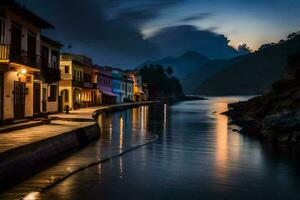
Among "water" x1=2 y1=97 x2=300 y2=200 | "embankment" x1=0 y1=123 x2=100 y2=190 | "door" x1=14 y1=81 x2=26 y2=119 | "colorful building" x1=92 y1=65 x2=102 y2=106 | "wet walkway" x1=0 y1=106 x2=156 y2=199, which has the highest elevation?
"colorful building" x1=92 y1=65 x2=102 y2=106

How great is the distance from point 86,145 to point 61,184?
11.0m

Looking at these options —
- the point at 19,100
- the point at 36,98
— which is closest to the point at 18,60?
the point at 19,100

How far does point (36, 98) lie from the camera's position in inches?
1377

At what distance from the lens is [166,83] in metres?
190

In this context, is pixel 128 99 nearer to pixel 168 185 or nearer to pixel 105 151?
pixel 105 151

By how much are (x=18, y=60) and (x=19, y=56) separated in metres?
0.62

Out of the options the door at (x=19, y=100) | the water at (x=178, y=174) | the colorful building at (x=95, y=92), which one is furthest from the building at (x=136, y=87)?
the water at (x=178, y=174)

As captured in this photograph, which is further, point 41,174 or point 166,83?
point 166,83

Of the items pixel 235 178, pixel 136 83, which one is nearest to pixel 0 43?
pixel 235 178

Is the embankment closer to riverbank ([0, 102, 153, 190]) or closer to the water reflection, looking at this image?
riverbank ([0, 102, 153, 190])

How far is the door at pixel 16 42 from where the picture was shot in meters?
26.9

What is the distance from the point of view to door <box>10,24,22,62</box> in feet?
88.1

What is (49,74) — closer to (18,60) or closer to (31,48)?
(31,48)

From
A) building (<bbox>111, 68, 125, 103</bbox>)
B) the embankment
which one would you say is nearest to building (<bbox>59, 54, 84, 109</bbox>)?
building (<bbox>111, 68, 125, 103</bbox>)
